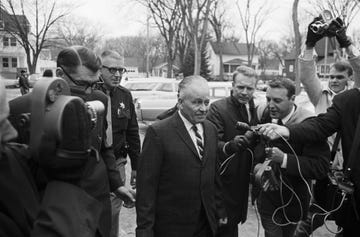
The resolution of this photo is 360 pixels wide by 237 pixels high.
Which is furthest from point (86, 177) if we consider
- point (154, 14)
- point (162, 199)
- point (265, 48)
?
point (265, 48)

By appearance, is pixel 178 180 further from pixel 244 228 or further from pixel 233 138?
pixel 244 228

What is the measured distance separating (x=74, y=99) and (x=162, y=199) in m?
1.53

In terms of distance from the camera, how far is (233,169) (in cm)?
344

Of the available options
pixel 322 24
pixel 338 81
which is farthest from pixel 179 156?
pixel 338 81

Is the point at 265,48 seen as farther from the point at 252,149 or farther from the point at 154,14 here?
the point at 252,149

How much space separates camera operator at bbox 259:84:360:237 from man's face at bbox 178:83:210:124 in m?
0.48

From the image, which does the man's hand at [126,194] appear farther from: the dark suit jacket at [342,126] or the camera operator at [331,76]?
the camera operator at [331,76]

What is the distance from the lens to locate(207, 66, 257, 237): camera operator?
11.3 feet

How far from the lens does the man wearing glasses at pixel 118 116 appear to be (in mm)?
3777

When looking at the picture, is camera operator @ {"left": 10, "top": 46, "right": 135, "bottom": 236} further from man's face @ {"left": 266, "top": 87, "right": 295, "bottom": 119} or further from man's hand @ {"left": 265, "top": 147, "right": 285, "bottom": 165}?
man's face @ {"left": 266, "top": 87, "right": 295, "bottom": 119}

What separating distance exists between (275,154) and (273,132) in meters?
0.26

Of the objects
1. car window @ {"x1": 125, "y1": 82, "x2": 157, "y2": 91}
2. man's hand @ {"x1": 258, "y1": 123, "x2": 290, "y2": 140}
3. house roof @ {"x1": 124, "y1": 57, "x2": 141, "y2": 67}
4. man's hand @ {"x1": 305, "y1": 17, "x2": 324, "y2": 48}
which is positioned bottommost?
man's hand @ {"x1": 258, "y1": 123, "x2": 290, "y2": 140}

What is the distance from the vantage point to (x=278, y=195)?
3.34 meters

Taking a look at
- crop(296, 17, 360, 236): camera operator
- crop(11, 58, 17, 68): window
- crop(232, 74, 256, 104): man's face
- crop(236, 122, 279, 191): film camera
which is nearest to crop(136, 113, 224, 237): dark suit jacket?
crop(236, 122, 279, 191): film camera
